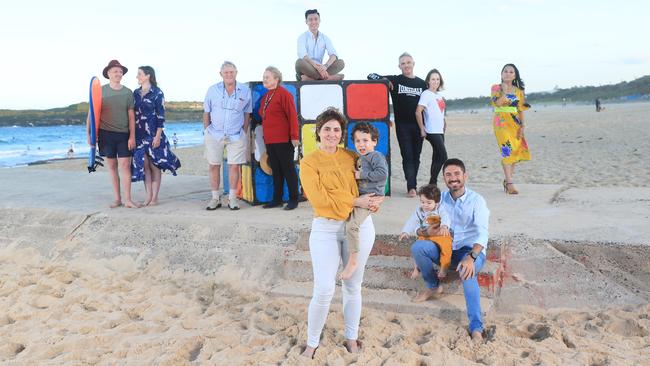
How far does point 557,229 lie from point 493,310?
3.80 feet

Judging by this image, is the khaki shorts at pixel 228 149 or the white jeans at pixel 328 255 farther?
the khaki shorts at pixel 228 149

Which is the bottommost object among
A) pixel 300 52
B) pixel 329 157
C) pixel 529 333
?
pixel 529 333

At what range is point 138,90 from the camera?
6320mm

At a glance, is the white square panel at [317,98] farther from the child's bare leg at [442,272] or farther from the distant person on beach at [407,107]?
the child's bare leg at [442,272]

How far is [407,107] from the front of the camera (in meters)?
6.68

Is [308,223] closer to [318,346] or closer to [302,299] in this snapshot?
[302,299]

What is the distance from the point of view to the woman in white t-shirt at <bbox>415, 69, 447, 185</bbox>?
644cm

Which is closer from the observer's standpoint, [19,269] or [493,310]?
[493,310]

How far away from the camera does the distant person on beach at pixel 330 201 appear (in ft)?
10.8

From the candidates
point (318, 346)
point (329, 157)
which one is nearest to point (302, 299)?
point (318, 346)

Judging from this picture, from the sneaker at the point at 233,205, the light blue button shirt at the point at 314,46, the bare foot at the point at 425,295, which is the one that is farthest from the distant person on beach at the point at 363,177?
the light blue button shirt at the point at 314,46

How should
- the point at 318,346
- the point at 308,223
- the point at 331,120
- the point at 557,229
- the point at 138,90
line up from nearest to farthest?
the point at 331,120, the point at 318,346, the point at 557,229, the point at 308,223, the point at 138,90

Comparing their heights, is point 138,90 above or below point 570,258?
above

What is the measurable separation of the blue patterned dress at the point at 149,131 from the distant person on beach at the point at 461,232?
3.41 m
